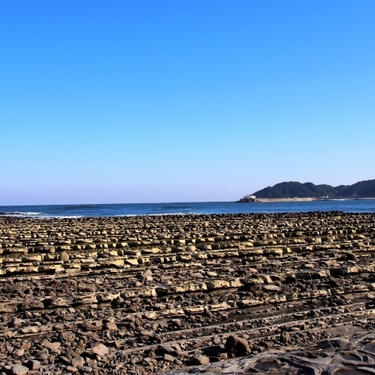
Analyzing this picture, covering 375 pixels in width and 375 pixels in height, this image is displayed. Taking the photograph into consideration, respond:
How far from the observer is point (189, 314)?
7.08m

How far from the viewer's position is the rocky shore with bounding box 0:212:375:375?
16.5 feet

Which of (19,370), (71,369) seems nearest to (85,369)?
(71,369)

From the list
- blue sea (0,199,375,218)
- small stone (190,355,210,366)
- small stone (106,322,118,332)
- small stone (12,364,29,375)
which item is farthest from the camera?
blue sea (0,199,375,218)

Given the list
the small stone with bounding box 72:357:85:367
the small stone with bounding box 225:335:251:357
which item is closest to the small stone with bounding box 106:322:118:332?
the small stone with bounding box 72:357:85:367

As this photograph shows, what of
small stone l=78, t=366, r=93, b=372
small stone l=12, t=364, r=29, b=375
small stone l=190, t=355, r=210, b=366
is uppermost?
small stone l=12, t=364, r=29, b=375

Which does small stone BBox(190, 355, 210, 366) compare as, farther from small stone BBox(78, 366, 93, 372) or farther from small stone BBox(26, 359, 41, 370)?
small stone BBox(26, 359, 41, 370)

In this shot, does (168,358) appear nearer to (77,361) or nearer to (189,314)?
(77,361)

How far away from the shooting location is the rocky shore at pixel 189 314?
5043mm

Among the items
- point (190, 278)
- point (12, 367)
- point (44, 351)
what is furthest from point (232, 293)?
point (12, 367)

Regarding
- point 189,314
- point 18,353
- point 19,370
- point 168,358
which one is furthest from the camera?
point 189,314

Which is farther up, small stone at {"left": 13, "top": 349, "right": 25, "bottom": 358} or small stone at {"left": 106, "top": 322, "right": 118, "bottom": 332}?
small stone at {"left": 106, "top": 322, "right": 118, "bottom": 332}

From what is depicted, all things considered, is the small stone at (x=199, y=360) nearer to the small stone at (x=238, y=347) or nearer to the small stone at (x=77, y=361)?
the small stone at (x=238, y=347)

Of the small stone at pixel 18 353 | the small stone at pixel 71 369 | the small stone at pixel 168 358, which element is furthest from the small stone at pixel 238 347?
the small stone at pixel 18 353

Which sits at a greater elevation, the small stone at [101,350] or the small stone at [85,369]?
the small stone at [101,350]
